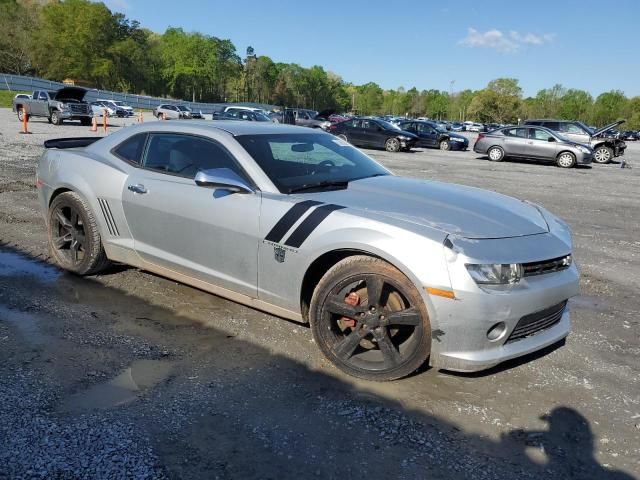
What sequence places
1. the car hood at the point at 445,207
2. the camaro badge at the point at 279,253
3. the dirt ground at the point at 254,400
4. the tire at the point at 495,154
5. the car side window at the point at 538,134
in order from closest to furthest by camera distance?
the dirt ground at the point at 254,400, the car hood at the point at 445,207, the camaro badge at the point at 279,253, the car side window at the point at 538,134, the tire at the point at 495,154

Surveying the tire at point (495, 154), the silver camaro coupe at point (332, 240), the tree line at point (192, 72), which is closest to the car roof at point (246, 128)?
the silver camaro coupe at point (332, 240)

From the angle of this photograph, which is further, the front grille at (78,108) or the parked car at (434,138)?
the parked car at (434,138)

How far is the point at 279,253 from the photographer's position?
3.34 metres

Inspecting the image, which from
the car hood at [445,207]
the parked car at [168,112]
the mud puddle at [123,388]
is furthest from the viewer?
the parked car at [168,112]

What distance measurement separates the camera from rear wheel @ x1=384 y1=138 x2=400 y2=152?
22984 millimetres

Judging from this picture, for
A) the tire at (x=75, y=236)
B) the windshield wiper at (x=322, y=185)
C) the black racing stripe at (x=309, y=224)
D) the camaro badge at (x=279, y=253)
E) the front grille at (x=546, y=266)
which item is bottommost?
the tire at (x=75, y=236)

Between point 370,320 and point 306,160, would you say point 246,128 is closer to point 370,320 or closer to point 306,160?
point 306,160

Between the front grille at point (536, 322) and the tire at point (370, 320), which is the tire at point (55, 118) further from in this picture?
the front grille at point (536, 322)

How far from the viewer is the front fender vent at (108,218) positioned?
431 cm

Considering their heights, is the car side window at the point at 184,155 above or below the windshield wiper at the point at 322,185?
above

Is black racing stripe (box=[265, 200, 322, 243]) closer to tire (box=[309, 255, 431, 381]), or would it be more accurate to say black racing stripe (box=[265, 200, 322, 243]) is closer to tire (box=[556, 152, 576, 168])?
tire (box=[309, 255, 431, 381])

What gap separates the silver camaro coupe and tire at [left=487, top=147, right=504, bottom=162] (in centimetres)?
1805

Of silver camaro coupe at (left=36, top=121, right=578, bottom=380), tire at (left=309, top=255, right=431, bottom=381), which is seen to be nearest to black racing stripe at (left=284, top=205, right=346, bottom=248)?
silver camaro coupe at (left=36, top=121, right=578, bottom=380)

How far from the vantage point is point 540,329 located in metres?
3.13
